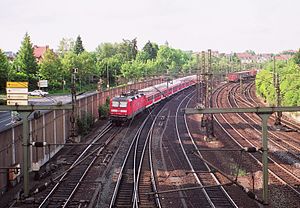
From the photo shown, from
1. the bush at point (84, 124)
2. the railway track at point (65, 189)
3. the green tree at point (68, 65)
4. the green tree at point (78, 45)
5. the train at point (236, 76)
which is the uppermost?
the green tree at point (78, 45)

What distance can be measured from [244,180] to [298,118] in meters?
20.2

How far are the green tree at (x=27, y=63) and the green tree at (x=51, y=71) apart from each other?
1.41m

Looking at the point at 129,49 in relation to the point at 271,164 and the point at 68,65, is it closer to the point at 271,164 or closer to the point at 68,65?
the point at 68,65

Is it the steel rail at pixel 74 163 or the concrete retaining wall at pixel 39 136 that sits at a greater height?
the concrete retaining wall at pixel 39 136

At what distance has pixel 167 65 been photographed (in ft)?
351

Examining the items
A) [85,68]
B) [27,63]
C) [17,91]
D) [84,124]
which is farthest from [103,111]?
[85,68]

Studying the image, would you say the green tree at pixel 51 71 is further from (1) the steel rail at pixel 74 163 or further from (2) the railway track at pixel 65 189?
(2) the railway track at pixel 65 189

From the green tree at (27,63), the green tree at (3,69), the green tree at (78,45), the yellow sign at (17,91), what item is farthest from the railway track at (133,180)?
the green tree at (78,45)

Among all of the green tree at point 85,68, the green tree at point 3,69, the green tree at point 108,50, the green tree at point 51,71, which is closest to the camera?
the green tree at point 3,69

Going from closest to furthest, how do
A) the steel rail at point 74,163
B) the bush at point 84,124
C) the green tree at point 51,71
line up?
the steel rail at point 74,163, the bush at point 84,124, the green tree at point 51,71

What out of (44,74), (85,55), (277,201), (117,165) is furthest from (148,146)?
(85,55)

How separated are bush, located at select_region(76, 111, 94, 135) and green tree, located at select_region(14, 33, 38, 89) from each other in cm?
2791

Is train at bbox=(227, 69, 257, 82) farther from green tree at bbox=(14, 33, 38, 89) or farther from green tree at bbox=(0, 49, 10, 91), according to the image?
green tree at bbox=(0, 49, 10, 91)

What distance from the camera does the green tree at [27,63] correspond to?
58.1m
